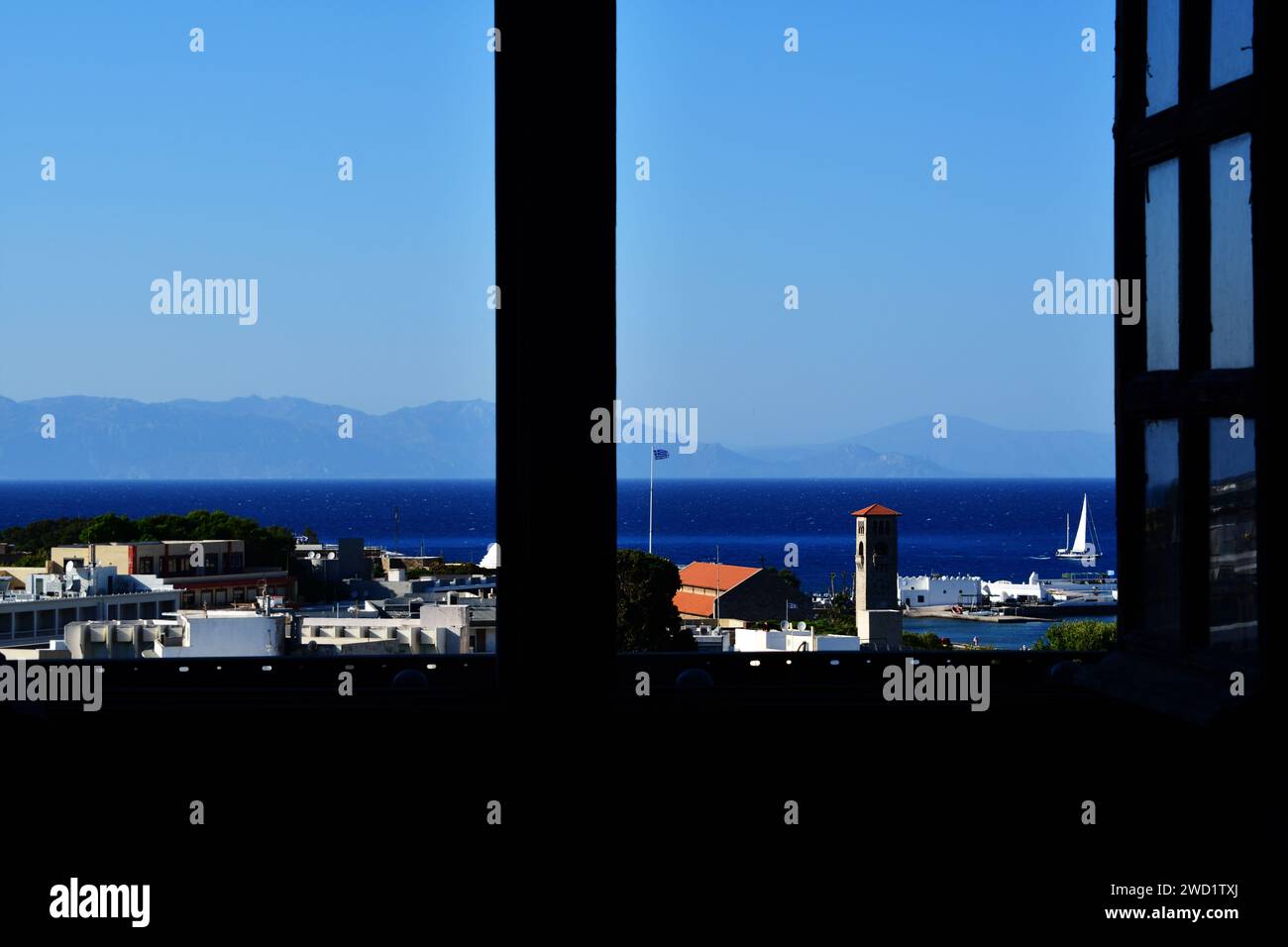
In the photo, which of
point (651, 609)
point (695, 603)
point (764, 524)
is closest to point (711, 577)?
point (695, 603)

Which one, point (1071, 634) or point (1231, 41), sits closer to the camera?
point (1231, 41)

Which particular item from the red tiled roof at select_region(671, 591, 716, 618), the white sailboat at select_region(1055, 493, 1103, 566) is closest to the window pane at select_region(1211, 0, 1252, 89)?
the red tiled roof at select_region(671, 591, 716, 618)

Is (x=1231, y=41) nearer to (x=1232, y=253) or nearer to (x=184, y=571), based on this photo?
(x=1232, y=253)

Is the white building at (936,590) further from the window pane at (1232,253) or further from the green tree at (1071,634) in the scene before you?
the window pane at (1232,253)

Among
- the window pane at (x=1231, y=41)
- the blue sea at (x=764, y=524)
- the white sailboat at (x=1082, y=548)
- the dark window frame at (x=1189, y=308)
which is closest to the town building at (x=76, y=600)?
the dark window frame at (x=1189, y=308)

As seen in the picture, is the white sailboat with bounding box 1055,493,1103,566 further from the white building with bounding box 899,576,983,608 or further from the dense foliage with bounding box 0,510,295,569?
the dense foliage with bounding box 0,510,295,569

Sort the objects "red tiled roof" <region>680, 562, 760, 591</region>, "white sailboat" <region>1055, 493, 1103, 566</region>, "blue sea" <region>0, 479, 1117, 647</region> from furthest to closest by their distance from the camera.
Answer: "blue sea" <region>0, 479, 1117, 647</region> < "white sailboat" <region>1055, 493, 1103, 566</region> < "red tiled roof" <region>680, 562, 760, 591</region>
